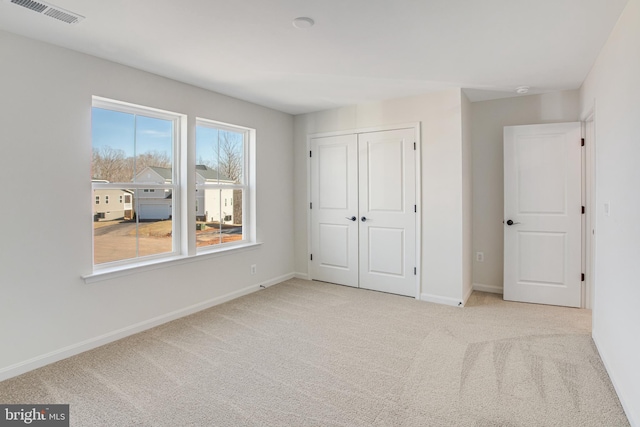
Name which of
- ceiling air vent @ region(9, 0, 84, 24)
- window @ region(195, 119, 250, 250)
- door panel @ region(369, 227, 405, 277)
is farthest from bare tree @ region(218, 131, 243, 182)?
ceiling air vent @ region(9, 0, 84, 24)

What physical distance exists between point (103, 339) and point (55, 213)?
112 centimetres

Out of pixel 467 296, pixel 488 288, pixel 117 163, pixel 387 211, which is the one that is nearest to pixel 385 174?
pixel 387 211

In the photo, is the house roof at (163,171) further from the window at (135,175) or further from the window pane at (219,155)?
the window pane at (219,155)

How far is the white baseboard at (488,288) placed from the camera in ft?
14.1

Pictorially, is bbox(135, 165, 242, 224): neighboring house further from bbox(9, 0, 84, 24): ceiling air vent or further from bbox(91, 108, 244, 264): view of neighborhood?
bbox(9, 0, 84, 24): ceiling air vent

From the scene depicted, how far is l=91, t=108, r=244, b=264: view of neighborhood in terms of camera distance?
3025 millimetres

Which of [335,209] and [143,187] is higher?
[143,187]

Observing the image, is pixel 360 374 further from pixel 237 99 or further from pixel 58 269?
pixel 237 99

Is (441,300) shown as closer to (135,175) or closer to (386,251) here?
(386,251)

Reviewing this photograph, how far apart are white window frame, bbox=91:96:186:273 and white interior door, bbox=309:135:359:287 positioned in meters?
1.95

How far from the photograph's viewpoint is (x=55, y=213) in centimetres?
261

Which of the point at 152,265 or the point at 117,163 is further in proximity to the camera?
the point at 152,265

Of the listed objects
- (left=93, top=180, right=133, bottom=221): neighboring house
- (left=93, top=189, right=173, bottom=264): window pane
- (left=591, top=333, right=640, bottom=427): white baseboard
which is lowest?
(left=591, top=333, right=640, bottom=427): white baseboard

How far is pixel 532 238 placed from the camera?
13.0ft
